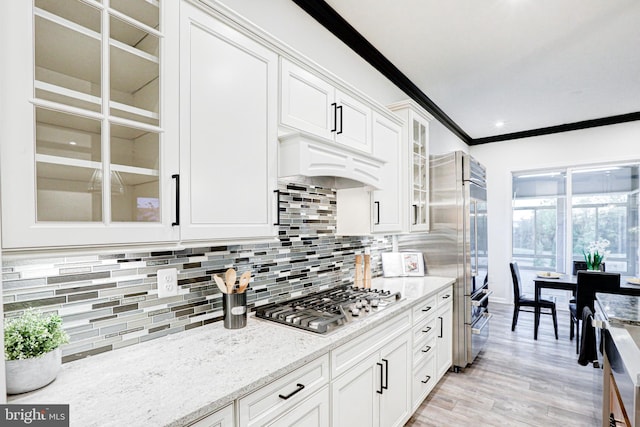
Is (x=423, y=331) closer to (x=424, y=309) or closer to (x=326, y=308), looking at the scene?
(x=424, y=309)

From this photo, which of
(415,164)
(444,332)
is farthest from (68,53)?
(444,332)

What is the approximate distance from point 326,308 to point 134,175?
4.04 ft

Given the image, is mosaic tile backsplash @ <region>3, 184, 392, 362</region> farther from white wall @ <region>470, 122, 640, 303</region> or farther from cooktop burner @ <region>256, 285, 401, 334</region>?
white wall @ <region>470, 122, 640, 303</region>

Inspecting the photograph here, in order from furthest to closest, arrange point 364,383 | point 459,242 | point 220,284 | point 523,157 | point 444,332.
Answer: point 523,157 → point 459,242 → point 444,332 → point 364,383 → point 220,284

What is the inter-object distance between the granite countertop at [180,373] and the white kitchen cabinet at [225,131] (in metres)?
0.47

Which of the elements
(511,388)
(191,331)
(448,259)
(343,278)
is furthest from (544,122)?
(191,331)

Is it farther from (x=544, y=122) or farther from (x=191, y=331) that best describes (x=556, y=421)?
(x=544, y=122)

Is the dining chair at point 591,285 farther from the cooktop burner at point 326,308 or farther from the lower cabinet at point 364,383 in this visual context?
the cooktop burner at point 326,308

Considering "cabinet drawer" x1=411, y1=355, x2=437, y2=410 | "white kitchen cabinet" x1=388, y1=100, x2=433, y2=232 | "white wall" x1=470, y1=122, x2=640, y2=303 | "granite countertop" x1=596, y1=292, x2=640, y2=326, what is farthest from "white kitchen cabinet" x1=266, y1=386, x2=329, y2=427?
"white wall" x1=470, y1=122, x2=640, y2=303

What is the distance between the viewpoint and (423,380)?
2.52 meters

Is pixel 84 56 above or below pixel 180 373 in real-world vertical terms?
above

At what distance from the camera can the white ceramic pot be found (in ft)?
3.14

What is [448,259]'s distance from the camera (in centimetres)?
320

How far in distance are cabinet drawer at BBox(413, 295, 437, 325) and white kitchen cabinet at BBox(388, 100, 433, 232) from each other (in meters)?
0.64
